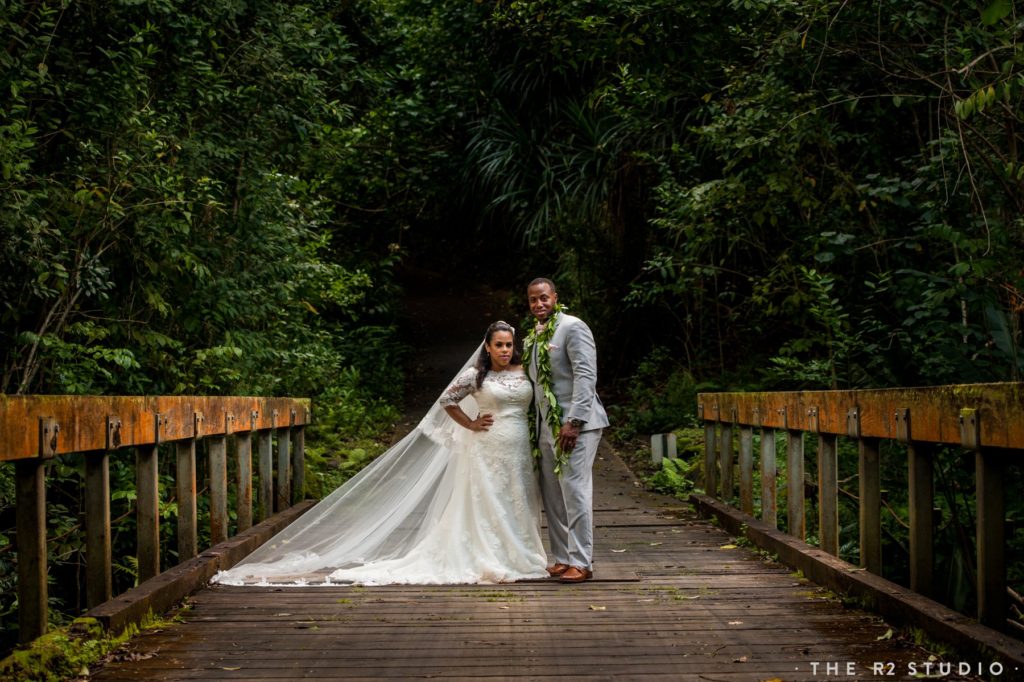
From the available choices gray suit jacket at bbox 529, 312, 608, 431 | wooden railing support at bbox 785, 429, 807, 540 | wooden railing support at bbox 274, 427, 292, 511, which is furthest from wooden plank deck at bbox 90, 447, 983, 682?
wooden railing support at bbox 274, 427, 292, 511

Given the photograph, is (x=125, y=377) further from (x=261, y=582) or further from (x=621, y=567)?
(x=621, y=567)

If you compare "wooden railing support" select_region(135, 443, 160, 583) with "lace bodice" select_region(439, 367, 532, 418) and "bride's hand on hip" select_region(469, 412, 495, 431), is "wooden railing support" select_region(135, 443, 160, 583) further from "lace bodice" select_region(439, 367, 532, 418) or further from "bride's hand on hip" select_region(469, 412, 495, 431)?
"bride's hand on hip" select_region(469, 412, 495, 431)

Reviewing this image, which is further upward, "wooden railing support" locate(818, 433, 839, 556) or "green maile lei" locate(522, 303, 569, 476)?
"green maile lei" locate(522, 303, 569, 476)

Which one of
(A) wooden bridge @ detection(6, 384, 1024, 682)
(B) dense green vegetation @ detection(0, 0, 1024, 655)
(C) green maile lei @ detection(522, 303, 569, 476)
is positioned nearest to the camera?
(A) wooden bridge @ detection(6, 384, 1024, 682)

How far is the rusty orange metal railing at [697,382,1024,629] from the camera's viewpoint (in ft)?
13.1

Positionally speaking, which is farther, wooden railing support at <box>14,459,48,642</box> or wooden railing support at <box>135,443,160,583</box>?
wooden railing support at <box>135,443,160,583</box>

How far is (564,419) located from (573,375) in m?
0.28

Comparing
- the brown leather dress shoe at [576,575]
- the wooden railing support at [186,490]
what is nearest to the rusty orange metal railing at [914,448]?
the brown leather dress shoe at [576,575]

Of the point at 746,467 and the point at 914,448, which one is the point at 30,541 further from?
the point at 746,467

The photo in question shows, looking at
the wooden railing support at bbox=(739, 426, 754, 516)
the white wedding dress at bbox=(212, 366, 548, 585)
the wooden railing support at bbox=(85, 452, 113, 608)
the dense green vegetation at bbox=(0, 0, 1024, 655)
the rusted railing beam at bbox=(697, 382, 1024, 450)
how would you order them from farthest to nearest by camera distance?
the wooden railing support at bbox=(739, 426, 754, 516) → the dense green vegetation at bbox=(0, 0, 1024, 655) → the white wedding dress at bbox=(212, 366, 548, 585) → the wooden railing support at bbox=(85, 452, 113, 608) → the rusted railing beam at bbox=(697, 382, 1024, 450)

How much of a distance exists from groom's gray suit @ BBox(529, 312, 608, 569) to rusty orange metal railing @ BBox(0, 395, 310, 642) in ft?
6.73

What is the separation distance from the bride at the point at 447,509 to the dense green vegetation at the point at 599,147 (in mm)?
1676

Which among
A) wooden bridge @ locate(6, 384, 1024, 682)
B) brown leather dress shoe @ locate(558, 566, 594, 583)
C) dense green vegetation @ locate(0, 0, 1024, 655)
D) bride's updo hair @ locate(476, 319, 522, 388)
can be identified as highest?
dense green vegetation @ locate(0, 0, 1024, 655)

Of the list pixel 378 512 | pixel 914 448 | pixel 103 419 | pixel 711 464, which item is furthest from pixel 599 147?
pixel 103 419
